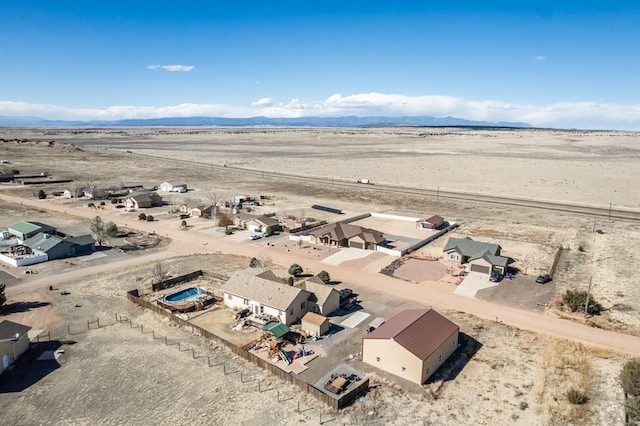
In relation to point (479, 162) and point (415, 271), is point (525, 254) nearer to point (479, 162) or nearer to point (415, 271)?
point (415, 271)

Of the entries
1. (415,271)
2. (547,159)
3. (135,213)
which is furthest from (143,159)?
(547,159)

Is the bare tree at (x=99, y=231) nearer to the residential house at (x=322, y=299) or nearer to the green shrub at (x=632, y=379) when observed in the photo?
the residential house at (x=322, y=299)

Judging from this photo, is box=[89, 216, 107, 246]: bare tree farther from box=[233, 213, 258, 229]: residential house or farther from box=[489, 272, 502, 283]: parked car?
box=[489, 272, 502, 283]: parked car

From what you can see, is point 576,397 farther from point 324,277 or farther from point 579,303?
point 324,277

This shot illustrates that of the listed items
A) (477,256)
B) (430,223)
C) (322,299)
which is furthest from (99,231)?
(477,256)

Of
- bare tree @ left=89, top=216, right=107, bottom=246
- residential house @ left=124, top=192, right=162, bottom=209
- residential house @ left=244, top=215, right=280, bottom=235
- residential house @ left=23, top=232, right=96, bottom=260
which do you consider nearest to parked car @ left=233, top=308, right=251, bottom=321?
residential house @ left=244, top=215, right=280, bottom=235

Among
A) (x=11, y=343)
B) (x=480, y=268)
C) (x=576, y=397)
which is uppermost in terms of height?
(x=11, y=343)
